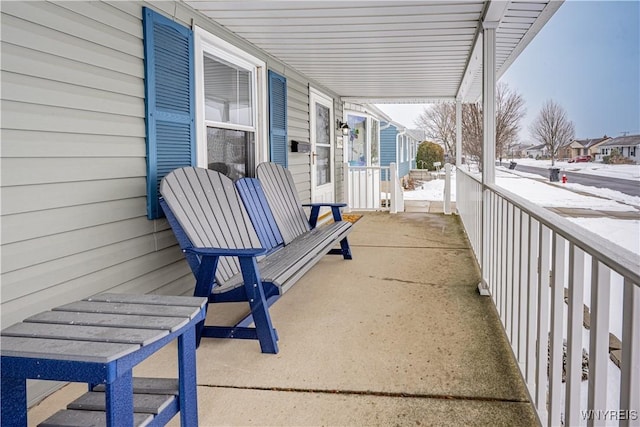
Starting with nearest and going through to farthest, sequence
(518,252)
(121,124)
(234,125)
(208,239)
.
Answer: (518,252) < (121,124) < (208,239) < (234,125)

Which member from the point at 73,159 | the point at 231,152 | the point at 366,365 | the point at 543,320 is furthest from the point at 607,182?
the point at 231,152

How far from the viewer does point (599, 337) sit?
126cm

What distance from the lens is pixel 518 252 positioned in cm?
249

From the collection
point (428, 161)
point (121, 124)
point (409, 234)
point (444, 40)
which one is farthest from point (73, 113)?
point (428, 161)

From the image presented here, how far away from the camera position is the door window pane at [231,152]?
411 cm

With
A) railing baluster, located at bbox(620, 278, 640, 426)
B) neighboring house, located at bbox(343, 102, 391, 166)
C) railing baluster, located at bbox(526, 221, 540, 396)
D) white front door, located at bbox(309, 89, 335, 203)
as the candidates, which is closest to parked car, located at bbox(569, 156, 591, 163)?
railing baluster, located at bbox(526, 221, 540, 396)

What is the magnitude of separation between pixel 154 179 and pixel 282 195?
156 cm

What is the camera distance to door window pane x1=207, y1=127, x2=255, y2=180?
411 cm

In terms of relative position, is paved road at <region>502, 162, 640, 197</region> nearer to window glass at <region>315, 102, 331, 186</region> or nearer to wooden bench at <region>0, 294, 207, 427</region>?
wooden bench at <region>0, 294, 207, 427</region>

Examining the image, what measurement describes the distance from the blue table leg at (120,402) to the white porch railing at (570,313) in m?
1.32

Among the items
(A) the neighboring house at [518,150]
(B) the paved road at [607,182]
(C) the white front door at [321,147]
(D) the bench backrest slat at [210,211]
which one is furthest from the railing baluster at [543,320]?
(C) the white front door at [321,147]

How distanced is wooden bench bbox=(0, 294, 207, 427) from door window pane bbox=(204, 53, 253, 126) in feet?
7.72

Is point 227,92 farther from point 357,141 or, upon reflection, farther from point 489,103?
point 357,141

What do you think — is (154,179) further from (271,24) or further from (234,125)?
(271,24)
